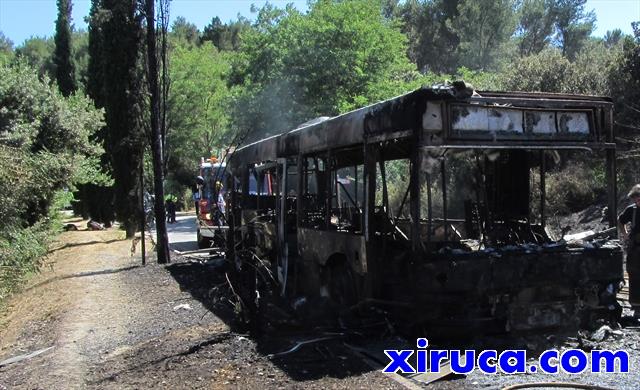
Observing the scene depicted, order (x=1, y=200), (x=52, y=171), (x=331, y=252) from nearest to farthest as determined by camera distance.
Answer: (x=331, y=252)
(x=1, y=200)
(x=52, y=171)

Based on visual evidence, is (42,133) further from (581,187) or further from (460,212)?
(581,187)

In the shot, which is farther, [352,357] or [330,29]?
[330,29]

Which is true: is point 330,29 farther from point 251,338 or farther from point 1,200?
point 251,338

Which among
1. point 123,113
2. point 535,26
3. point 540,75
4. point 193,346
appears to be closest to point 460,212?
point 193,346

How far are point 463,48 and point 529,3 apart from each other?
25.7 ft

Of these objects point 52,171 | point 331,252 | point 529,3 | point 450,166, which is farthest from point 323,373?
point 529,3

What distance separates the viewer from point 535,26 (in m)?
45.9

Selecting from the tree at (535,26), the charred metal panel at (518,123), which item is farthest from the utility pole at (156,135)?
the tree at (535,26)

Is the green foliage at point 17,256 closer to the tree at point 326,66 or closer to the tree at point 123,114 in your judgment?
the tree at point 123,114

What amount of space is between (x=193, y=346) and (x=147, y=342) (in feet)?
2.99

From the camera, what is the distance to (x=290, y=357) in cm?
608

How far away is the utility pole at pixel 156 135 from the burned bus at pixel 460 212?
7274mm

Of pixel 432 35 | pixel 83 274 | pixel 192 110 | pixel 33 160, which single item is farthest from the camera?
pixel 192 110

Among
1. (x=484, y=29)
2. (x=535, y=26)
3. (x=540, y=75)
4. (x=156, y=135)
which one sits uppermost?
(x=535, y=26)
